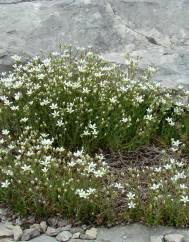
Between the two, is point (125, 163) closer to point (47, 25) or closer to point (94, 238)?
point (94, 238)

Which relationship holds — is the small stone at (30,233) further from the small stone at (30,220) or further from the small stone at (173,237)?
the small stone at (173,237)

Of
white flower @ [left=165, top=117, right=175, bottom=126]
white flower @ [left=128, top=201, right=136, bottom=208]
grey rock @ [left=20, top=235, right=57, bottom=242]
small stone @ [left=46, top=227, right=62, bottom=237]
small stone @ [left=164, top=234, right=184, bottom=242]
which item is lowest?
grey rock @ [left=20, top=235, right=57, bottom=242]

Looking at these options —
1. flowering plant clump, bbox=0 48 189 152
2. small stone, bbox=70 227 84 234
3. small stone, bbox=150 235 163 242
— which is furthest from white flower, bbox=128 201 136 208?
flowering plant clump, bbox=0 48 189 152

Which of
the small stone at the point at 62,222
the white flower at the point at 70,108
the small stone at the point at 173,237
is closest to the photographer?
the small stone at the point at 173,237

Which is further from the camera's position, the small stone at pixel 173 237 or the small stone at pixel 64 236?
the small stone at pixel 64 236

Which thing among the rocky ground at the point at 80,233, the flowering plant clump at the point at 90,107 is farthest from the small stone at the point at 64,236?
the flowering plant clump at the point at 90,107

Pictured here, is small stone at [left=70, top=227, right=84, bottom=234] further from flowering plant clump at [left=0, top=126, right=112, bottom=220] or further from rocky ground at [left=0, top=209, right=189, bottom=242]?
flowering plant clump at [left=0, top=126, right=112, bottom=220]
